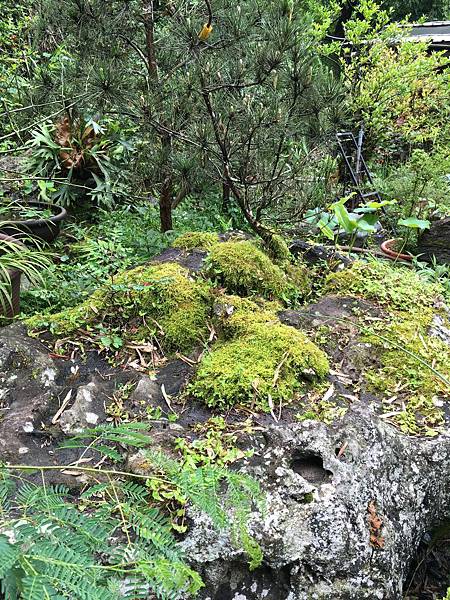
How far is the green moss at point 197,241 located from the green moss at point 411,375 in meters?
1.03

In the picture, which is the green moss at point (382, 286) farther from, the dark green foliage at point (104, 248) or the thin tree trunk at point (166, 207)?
the thin tree trunk at point (166, 207)

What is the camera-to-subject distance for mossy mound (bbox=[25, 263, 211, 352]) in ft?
7.58

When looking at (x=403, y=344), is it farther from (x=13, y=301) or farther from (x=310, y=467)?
(x=13, y=301)

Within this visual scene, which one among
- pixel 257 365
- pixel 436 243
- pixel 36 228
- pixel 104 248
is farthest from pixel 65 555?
pixel 436 243

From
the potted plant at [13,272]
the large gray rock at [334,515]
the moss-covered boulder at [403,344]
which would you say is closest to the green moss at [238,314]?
the moss-covered boulder at [403,344]

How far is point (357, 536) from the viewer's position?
1.61 meters

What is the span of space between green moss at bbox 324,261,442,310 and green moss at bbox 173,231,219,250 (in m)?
0.72

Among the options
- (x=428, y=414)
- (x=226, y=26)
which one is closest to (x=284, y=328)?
(x=428, y=414)

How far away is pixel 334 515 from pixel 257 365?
0.66 meters

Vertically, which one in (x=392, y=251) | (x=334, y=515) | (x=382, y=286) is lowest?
(x=392, y=251)

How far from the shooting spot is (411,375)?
7.36ft

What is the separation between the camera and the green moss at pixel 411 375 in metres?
2.06

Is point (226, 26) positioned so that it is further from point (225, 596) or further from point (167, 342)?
point (225, 596)

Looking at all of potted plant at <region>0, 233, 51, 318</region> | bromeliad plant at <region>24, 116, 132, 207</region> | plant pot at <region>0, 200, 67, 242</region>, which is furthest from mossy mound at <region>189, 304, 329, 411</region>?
bromeliad plant at <region>24, 116, 132, 207</region>
